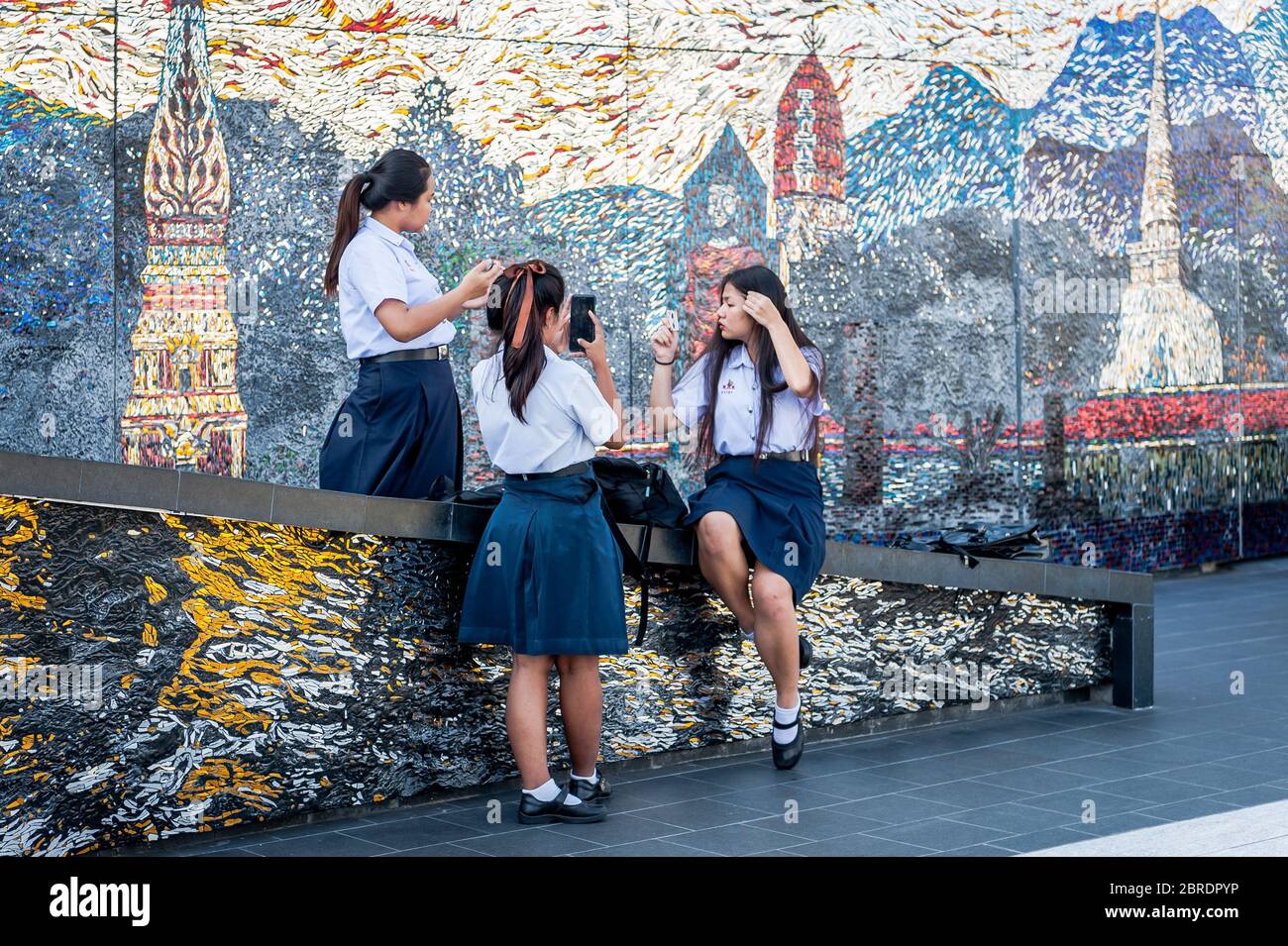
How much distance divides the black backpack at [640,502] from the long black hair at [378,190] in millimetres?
1031

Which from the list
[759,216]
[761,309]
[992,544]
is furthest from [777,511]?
[759,216]

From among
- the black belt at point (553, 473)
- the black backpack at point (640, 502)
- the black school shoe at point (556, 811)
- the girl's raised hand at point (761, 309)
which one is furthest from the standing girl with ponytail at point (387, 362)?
the black school shoe at point (556, 811)

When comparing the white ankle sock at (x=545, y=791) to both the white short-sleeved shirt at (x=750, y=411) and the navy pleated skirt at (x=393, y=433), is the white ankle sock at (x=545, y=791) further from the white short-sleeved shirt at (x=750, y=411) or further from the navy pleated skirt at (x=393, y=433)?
the white short-sleeved shirt at (x=750, y=411)

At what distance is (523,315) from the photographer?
4605 millimetres

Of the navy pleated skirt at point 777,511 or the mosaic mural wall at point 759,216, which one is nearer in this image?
the navy pleated skirt at point 777,511

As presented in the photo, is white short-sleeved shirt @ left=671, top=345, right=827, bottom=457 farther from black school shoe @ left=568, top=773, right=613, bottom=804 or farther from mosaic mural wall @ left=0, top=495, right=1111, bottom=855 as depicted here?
black school shoe @ left=568, top=773, right=613, bottom=804

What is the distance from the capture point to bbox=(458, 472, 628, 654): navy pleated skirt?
4.52 meters

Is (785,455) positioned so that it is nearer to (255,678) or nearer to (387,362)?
(387,362)

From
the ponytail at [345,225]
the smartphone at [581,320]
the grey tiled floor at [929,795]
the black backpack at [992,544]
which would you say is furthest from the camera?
the black backpack at [992,544]

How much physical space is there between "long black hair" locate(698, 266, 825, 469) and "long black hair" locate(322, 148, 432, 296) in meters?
1.11

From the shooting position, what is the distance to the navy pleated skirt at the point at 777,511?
5.25 m

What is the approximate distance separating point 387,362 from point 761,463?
4.25 ft

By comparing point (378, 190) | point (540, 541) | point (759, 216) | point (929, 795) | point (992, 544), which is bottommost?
point (929, 795)

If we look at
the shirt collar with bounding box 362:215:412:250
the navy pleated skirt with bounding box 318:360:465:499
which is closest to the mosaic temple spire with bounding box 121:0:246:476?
the navy pleated skirt with bounding box 318:360:465:499
